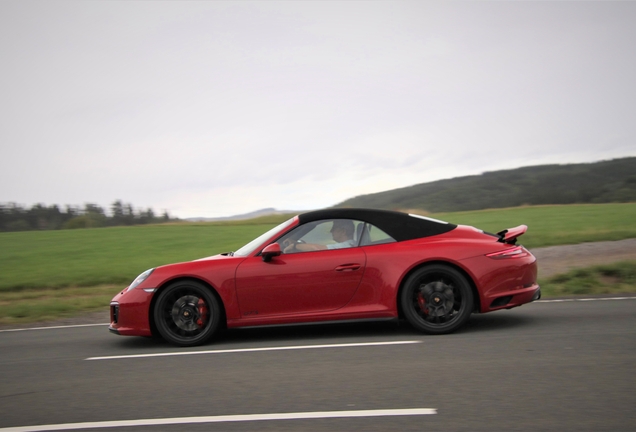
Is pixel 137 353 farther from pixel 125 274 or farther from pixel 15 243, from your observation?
pixel 15 243

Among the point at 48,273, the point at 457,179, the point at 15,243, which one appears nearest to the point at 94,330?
the point at 48,273

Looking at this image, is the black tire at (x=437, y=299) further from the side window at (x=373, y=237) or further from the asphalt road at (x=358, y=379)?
the side window at (x=373, y=237)

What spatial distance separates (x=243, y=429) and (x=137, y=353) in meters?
3.22

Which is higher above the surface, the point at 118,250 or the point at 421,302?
the point at 118,250

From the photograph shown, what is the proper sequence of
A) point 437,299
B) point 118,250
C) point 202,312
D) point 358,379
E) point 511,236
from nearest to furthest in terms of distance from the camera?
point 358,379 < point 437,299 < point 511,236 < point 202,312 < point 118,250

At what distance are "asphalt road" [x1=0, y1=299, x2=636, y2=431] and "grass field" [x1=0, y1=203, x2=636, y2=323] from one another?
4.72 metres

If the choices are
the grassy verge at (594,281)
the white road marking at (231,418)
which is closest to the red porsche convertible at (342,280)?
the white road marking at (231,418)

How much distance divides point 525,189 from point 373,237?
3710 inches

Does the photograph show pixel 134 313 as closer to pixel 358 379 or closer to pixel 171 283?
pixel 171 283

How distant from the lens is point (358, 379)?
5.12m

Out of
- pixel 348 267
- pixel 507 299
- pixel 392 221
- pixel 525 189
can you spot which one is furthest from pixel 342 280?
pixel 525 189

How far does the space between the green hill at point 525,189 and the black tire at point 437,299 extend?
161 ft

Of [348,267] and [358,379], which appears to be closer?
[358,379]

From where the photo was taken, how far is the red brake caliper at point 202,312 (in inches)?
278
